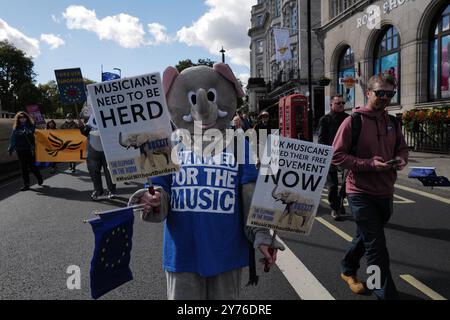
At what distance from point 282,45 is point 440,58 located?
1126 cm

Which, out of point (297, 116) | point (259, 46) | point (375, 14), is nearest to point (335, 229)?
point (297, 116)

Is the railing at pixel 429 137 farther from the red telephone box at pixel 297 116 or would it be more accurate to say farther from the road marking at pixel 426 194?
the road marking at pixel 426 194

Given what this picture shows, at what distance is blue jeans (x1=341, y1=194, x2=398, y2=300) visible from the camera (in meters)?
3.29

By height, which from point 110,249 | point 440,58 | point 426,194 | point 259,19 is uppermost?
point 259,19

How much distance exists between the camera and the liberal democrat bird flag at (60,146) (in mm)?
11422

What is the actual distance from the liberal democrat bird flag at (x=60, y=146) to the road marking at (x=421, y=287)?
9.51 metres

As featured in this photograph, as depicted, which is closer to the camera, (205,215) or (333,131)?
(205,215)

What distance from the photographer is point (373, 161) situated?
11.1 ft

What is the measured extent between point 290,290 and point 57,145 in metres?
9.70

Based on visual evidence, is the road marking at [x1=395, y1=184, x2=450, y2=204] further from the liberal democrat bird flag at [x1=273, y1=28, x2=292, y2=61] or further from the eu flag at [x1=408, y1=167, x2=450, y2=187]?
the liberal democrat bird flag at [x1=273, y1=28, x2=292, y2=61]

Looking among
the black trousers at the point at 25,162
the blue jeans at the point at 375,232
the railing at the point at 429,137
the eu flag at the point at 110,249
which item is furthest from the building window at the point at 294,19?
the eu flag at the point at 110,249

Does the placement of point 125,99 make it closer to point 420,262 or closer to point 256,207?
point 256,207

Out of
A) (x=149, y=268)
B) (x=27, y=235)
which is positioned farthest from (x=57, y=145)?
(x=149, y=268)

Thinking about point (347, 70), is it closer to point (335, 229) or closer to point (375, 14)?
point (375, 14)
